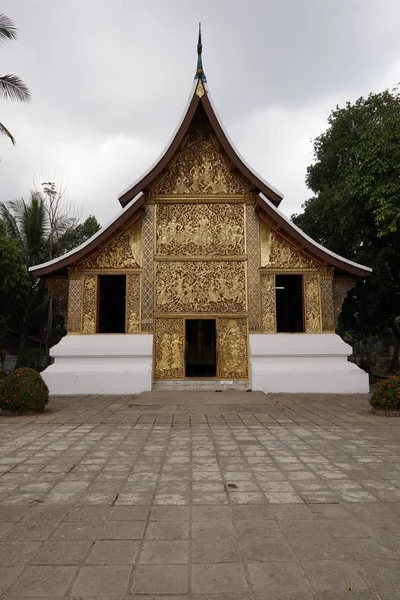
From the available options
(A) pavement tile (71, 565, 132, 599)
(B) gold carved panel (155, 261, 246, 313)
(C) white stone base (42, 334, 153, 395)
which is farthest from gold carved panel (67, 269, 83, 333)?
(A) pavement tile (71, 565, 132, 599)

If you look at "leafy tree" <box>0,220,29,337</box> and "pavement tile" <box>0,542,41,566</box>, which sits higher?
"leafy tree" <box>0,220,29,337</box>

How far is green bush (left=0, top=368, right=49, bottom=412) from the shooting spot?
24.4ft

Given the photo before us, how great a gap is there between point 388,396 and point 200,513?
557cm

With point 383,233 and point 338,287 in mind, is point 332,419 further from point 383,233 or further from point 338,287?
point 383,233

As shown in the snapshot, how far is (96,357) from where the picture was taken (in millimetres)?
10812

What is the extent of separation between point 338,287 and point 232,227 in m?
3.36

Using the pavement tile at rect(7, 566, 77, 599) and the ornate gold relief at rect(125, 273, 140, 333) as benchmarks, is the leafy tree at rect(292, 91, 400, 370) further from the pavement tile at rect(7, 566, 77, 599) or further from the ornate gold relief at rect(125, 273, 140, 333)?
the pavement tile at rect(7, 566, 77, 599)

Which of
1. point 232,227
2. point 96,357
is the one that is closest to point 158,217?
point 232,227

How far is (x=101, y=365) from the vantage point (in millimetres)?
10797

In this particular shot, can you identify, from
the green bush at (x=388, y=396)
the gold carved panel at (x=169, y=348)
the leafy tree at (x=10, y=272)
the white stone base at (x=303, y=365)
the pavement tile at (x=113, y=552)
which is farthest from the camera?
the leafy tree at (x=10, y=272)

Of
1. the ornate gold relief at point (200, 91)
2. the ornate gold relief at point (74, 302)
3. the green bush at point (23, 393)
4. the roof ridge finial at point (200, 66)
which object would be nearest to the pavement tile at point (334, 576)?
the green bush at point (23, 393)

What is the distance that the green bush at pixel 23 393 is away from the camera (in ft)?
24.4

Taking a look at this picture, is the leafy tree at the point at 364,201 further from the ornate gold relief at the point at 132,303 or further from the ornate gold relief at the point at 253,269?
the ornate gold relief at the point at 132,303

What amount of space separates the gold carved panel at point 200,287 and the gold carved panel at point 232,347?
0.38 metres
